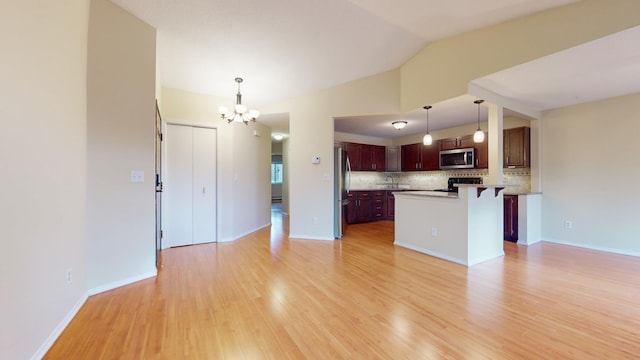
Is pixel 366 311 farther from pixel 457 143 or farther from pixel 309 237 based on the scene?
pixel 457 143

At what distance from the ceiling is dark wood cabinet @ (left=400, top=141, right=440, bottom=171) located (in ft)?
6.44

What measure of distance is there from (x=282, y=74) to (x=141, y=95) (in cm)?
199

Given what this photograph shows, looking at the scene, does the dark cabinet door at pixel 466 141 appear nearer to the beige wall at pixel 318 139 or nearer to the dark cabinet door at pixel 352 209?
the beige wall at pixel 318 139

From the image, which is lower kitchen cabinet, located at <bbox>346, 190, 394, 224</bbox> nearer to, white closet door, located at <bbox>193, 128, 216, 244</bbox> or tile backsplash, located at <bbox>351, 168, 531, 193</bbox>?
tile backsplash, located at <bbox>351, 168, 531, 193</bbox>

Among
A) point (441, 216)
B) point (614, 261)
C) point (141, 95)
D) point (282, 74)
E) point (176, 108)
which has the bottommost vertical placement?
point (614, 261)

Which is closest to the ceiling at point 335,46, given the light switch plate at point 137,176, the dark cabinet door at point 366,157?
the light switch plate at point 137,176

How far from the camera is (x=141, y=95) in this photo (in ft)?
9.30

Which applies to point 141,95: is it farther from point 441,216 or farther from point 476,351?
point 441,216

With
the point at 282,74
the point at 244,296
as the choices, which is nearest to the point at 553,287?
the point at 244,296

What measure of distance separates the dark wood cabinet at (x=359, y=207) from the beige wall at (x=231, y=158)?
2297mm

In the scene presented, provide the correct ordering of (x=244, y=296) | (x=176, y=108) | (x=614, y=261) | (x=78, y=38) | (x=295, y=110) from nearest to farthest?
(x=78, y=38) → (x=244, y=296) → (x=614, y=261) → (x=176, y=108) → (x=295, y=110)

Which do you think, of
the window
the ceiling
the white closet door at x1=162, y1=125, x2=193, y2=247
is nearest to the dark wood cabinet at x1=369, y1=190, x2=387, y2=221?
the ceiling

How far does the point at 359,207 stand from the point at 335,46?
4180 millimetres

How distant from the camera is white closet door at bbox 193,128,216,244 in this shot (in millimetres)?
4457
